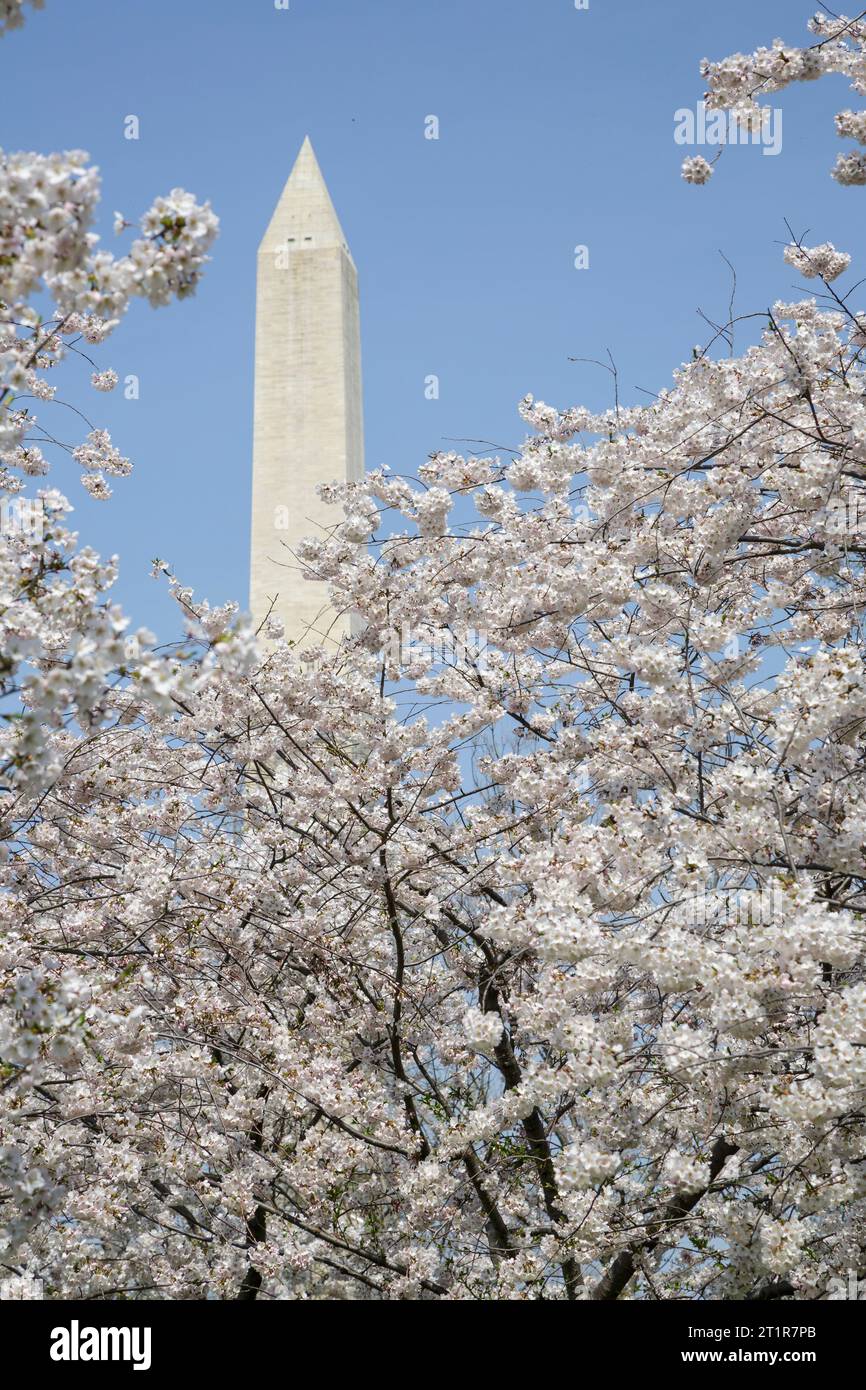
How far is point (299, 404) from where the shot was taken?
22.0 meters

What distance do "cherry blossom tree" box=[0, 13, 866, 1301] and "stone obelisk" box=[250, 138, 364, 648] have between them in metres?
14.7

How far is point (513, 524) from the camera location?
6055 millimetres

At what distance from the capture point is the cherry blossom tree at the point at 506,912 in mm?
4004

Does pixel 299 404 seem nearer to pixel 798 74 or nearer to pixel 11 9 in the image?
pixel 798 74

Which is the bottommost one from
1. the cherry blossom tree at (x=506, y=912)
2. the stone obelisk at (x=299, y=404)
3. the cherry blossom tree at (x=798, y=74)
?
the cherry blossom tree at (x=506, y=912)

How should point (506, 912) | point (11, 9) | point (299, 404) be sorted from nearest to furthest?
point (11, 9) < point (506, 912) < point (299, 404)

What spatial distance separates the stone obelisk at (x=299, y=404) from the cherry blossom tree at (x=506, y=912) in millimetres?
14659

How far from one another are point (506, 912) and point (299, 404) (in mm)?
18250

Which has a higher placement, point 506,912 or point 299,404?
point 299,404

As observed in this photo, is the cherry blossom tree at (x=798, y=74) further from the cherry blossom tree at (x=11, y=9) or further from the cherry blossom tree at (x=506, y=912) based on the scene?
the cherry blossom tree at (x=11, y=9)

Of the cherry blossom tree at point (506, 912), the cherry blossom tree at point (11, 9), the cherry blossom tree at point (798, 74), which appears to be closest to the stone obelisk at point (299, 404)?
the cherry blossom tree at point (506, 912)

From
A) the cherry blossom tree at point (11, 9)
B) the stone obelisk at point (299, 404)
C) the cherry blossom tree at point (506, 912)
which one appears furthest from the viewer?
the stone obelisk at point (299, 404)

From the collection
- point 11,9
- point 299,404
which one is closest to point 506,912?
point 11,9
